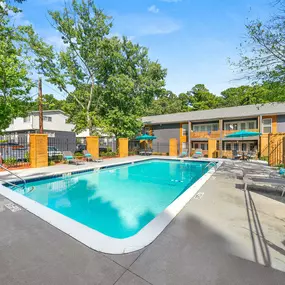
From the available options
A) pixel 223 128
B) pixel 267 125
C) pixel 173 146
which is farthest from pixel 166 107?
pixel 267 125

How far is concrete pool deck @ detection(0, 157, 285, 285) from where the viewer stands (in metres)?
2.25

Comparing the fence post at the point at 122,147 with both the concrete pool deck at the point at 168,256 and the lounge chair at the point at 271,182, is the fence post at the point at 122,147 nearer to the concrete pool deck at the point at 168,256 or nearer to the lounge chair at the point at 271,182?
the lounge chair at the point at 271,182

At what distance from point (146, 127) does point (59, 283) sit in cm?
2597

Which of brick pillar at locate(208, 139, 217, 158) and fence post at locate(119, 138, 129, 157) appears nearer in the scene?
fence post at locate(119, 138, 129, 157)

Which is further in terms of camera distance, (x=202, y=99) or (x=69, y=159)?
(x=202, y=99)

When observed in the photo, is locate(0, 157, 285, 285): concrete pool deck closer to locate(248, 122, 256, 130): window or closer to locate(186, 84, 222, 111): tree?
locate(248, 122, 256, 130): window

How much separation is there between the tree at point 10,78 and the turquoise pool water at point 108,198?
5.05m

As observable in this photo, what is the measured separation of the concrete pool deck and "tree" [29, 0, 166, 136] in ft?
54.9

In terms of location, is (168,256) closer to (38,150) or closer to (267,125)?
(38,150)

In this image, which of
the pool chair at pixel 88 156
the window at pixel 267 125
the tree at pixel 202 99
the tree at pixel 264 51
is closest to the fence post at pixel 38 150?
the pool chair at pixel 88 156

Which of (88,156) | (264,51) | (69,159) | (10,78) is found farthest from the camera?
(88,156)

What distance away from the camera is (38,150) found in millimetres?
11938

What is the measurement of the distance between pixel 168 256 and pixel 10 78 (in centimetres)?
1170

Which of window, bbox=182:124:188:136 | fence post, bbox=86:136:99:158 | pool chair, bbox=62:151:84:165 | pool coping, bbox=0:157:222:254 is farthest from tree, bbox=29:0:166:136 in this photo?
pool coping, bbox=0:157:222:254
